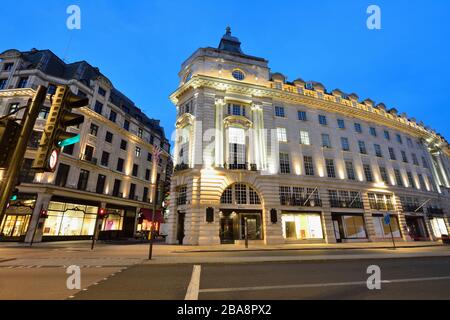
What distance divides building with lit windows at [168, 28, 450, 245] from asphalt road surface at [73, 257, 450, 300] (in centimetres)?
1430

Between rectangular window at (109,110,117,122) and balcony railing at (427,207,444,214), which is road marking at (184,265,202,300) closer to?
rectangular window at (109,110,117,122)

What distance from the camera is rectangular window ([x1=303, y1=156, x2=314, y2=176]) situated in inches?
1172

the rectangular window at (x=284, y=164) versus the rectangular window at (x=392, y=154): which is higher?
the rectangular window at (x=392, y=154)

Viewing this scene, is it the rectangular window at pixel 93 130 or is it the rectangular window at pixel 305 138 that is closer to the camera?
the rectangular window at pixel 305 138

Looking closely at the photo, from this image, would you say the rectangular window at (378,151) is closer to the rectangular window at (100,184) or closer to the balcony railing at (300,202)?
the balcony railing at (300,202)

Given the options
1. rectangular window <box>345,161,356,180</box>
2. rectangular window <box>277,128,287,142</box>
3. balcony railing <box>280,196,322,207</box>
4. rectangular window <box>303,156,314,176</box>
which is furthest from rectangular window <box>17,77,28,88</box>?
rectangular window <box>345,161,356,180</box>

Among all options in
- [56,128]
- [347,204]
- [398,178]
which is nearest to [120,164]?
[347,204]

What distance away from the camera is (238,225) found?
25.0 m

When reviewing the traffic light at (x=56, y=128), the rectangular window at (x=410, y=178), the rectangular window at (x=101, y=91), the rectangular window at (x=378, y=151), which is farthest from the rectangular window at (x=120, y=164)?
the rectangular window at (x=410, y=178)

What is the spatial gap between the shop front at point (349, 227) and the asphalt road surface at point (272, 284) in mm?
19201

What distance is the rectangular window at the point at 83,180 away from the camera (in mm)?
30472

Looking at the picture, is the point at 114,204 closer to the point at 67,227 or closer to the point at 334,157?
the point at 67,227

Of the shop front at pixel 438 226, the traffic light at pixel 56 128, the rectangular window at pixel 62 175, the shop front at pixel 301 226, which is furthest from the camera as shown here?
the shop front at pixel 438 226

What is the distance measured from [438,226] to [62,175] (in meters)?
54.5
